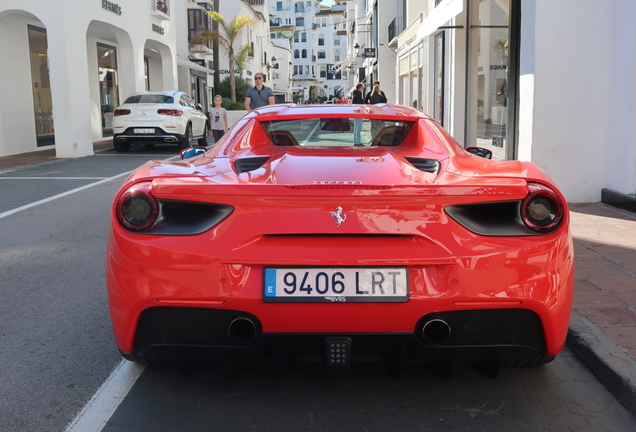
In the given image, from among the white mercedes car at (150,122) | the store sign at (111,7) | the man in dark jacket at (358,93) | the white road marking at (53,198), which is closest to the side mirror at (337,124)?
the white road marking at (53,198)

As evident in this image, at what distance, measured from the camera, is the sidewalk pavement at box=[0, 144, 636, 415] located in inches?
126

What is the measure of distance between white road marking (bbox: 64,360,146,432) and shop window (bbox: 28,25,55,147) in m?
18.0

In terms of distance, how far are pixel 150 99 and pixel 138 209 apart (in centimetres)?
1682

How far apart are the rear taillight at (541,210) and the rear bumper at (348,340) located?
343 mm

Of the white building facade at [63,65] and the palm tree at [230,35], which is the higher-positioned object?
the palm tree at [230,35]

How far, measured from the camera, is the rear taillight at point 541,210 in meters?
2.70

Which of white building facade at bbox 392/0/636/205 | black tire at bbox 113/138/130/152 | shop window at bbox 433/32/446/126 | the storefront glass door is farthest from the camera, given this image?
black tire at bbox 113/138/130/152

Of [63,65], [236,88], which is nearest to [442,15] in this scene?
[63,65]

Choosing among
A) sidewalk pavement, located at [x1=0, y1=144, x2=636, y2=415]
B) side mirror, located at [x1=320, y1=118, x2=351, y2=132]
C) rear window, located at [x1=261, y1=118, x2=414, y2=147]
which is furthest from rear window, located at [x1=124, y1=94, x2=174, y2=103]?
side mirror, located at [x1=320, y1=118, x2=351, y2=132]

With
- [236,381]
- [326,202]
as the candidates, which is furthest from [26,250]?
[326,202]

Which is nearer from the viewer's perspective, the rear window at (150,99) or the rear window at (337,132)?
the rear window at (337,132)

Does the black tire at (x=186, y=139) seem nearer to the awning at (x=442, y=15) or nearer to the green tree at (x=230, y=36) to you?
the awning at (x=442, y=15)

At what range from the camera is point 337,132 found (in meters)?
4.25

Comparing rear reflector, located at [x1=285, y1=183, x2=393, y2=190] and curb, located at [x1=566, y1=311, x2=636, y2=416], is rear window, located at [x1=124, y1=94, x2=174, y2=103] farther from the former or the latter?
rear reflector, located at [x1=285, y1=183, x2=393, y2=190]
